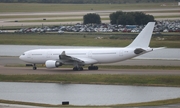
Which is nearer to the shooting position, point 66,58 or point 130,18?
point 66,58

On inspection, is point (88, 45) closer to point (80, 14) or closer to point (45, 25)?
point (45, 25)

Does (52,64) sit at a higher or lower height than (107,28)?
higher

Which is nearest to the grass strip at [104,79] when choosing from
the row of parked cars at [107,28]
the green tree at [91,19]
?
the row of parked cars at [107,28]

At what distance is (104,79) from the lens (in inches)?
2292

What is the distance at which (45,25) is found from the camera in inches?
5969

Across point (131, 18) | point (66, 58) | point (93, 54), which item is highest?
point (93, 54)

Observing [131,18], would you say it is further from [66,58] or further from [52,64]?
[52,64]

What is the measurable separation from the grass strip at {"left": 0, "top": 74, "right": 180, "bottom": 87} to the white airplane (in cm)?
603

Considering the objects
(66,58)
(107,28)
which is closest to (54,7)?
(107,28)

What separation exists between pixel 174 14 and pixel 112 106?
12477 centimetres

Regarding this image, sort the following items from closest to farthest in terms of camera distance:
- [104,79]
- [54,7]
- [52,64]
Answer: [104,79]
[52,64]
[54,7]

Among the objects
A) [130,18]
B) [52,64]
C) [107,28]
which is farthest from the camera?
[130,18]

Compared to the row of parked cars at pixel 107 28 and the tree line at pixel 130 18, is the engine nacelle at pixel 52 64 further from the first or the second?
the tree line at pixel 130 18

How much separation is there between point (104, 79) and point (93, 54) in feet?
29.6
